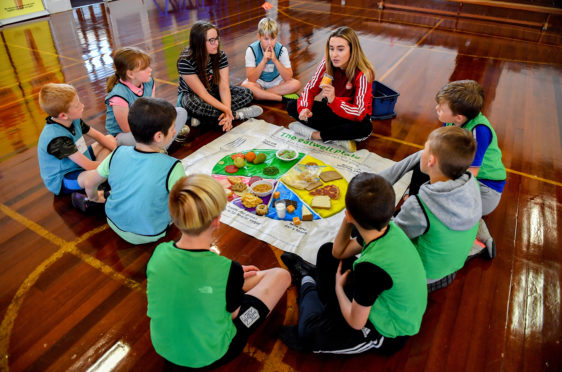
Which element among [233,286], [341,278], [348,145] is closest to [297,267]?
[341,278]

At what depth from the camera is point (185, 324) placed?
4.72ft

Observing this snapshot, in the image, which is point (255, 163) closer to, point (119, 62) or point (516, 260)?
point (119, 62)

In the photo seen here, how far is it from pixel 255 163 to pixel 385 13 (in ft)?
24.2

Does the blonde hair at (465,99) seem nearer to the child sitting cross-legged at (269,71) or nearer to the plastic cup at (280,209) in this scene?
the plastic cup at (280,209)

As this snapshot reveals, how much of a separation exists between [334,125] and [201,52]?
1523mm

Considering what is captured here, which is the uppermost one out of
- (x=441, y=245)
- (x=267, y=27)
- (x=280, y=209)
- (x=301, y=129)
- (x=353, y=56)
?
(x=267, y=27)

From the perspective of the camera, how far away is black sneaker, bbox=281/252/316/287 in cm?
218

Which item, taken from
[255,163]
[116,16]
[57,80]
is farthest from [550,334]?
[116,16]

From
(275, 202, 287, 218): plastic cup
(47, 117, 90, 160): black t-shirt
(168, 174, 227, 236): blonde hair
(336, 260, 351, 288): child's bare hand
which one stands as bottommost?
(275, 202, 287, 218): plastic cup

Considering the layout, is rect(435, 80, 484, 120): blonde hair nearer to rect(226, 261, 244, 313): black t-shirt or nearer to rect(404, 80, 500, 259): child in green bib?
rect(404, 80, 500, 259): child in green bib

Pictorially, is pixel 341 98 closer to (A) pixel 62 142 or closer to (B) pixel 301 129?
(B) pixel 301 129

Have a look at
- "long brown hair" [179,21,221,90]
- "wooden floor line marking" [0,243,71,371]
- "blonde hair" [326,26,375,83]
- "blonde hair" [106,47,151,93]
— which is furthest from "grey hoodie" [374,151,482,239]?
"long brown hair" [179,21,221,90]

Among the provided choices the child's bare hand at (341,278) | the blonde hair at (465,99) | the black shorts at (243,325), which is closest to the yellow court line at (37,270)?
the black shorts at (243,325)

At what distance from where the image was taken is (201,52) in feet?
11.5
